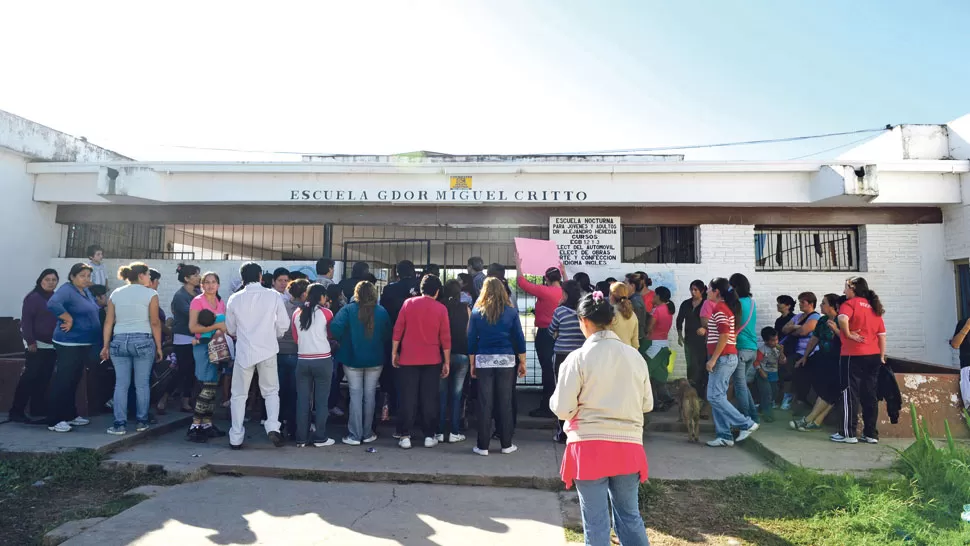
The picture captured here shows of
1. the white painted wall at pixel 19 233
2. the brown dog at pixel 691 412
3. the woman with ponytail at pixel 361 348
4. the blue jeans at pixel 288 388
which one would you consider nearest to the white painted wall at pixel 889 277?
the brown dog at pixel 691 412

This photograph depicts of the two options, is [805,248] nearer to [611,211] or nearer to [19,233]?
[611,211]

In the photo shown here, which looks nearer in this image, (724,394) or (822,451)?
(822,451)

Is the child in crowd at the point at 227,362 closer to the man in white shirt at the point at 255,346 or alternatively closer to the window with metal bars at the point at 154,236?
the man in white shirt at the point at 255,346

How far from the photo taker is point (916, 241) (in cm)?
880

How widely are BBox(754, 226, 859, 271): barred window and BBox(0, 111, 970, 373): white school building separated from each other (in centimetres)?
2

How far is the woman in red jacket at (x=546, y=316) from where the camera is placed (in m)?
6.75

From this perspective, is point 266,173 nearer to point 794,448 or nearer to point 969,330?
point 794,448

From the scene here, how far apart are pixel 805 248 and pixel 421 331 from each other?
6.98m

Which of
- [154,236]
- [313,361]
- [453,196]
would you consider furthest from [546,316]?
[154,236]

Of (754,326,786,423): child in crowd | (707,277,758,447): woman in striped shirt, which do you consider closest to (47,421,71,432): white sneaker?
(707,277,758,447): woman in striped shirt

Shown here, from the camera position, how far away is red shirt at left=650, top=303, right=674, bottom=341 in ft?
24.6

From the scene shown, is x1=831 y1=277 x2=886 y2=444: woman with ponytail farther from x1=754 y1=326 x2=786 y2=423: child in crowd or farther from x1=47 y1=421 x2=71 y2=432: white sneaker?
x1=47 y1=421 x2=71 y2=432: white sneaker

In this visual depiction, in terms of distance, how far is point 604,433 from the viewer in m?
2.90

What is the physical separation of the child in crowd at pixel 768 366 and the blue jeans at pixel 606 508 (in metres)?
4.89
